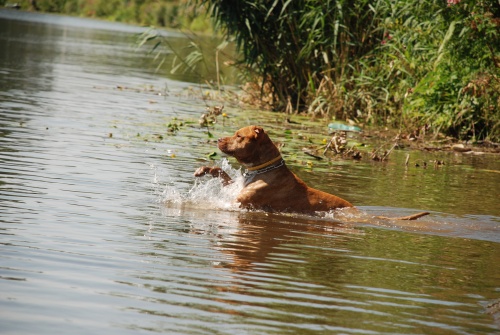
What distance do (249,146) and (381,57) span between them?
9.07 m

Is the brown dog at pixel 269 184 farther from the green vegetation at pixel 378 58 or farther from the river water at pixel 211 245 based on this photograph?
the green vegetation at pixel 378 58

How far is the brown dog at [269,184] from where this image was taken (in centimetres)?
909

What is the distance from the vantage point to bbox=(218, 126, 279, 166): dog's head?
905cm

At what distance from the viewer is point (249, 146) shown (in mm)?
9070

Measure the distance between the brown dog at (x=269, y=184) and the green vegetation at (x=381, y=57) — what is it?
Answer: 6.35 metres

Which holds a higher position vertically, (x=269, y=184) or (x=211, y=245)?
(x=269, y=184)

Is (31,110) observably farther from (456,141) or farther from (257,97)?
(456,141)

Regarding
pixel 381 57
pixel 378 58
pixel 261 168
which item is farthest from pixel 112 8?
pixel 261 168

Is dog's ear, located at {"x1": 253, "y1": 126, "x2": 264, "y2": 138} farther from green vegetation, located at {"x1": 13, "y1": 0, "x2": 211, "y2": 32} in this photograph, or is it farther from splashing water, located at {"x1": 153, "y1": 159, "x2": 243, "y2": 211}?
green vegetation, located at {"x1": 13, "y1": 0, "x2": 211, "y2": 32}

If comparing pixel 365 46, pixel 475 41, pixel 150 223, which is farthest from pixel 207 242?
pixel 365 46

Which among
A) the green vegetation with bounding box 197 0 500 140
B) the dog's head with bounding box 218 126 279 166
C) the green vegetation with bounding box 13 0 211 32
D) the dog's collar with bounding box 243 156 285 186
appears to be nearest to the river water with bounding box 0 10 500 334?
the dog's collar with bounding box 243 156 285 186

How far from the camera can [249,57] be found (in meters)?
18.5

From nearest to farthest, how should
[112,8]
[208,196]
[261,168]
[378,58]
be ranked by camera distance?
[261,168] < [208,196] < [378,58] < [112,8]

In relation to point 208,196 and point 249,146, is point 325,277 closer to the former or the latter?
point 249,146
